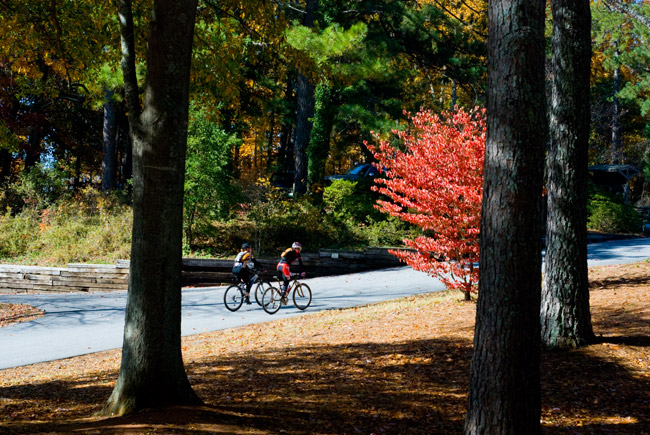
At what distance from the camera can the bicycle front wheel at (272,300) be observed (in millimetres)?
12820

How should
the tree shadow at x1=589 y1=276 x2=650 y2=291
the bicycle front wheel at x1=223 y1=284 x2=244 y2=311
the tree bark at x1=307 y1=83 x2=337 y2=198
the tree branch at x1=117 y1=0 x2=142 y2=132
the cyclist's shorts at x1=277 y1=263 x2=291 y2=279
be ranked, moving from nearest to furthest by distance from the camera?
the tree branch at x1=117 y1=0 x2=142 y2=132 → the tree shadow at x1=589 y1=276 x2=650 y2=291 → the cyclist's shorts at x1=277 y1=263 x2=291 y2=279 → the bicycle front wheel at x1=223 y1=284 x2=244 y2=311 → the tree bark at x1=307 y1=83 x2=337 y2=198

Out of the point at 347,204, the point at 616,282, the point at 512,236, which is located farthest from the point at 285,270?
the point at 512,236

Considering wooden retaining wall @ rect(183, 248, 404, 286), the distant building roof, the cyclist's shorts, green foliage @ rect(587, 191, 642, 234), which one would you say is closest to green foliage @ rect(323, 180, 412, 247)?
wooden retaining wall @ rect(183, 248, 404, 286)

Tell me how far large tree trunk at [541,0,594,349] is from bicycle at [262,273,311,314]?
22.8ft

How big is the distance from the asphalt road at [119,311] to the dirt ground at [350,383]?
40.9 inches

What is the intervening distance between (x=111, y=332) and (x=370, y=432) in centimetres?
793

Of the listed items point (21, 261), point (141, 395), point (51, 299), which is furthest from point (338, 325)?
point (21, 261)

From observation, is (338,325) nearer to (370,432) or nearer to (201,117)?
(370,432)

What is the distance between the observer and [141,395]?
4633mm

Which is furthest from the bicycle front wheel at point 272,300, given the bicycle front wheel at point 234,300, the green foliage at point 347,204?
the green foliage at point 347,204

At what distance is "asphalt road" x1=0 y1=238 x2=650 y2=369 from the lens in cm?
977

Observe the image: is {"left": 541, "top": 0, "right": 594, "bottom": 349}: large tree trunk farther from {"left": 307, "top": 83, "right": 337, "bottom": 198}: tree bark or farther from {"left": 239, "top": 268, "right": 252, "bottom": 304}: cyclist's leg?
{"left": 307, "top": 83, "right": 337, "bottom": 198}: tree bark

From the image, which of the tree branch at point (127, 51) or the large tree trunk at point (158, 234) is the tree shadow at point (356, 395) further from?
the tree branch at point (127, 51)

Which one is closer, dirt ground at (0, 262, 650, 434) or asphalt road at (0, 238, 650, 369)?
dirt ground at (0, 262, 650, 434)
